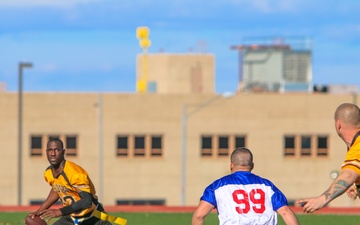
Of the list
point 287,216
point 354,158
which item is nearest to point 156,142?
point 287,216

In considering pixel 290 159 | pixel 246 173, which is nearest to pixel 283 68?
pixel 290 159

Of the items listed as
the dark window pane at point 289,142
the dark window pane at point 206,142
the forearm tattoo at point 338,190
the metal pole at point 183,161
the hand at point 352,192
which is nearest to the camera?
the forearm tattoo at point 338,190

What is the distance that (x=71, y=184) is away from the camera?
41.9ft

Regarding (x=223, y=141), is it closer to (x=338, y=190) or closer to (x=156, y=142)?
(x=156, y=142)

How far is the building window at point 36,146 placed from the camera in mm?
64562

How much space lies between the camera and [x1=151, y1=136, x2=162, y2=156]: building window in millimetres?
65250

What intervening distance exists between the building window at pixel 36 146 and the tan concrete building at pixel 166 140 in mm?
60

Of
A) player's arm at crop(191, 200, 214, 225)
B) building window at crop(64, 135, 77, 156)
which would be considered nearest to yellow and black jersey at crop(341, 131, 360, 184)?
player's arm at crop(191, 200, 214, 225)

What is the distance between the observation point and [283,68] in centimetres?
8638

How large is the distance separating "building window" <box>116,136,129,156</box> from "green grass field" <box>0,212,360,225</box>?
3881 centimetres

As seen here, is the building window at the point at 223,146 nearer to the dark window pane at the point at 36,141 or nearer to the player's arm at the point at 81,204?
the dark window pane at the point at 36,141

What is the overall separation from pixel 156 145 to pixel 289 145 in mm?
8224

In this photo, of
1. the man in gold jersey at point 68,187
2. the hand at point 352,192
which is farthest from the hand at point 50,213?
the hand at point 352,192

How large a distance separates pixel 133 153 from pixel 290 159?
→ 9.62 m
